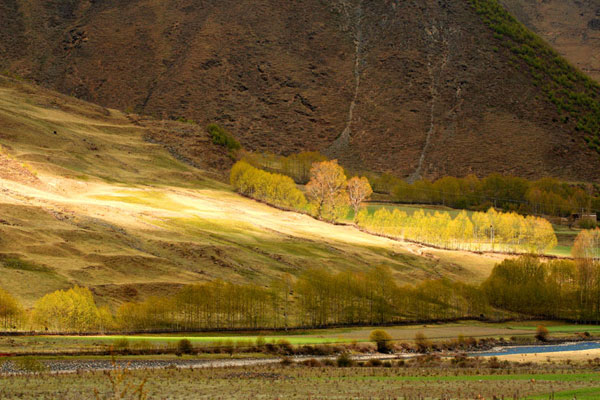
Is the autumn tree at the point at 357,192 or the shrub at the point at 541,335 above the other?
the autumn tree at the point at 357,192

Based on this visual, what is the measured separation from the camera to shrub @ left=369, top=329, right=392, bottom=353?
3214 inches

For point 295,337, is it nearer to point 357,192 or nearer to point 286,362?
point 286,362

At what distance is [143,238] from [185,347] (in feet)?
172

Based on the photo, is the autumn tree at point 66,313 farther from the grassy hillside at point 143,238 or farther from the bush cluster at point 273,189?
the bush cluster at point 273,189

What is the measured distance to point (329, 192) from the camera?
18175cm

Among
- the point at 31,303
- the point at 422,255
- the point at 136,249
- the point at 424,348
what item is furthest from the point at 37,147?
the point at 424,348

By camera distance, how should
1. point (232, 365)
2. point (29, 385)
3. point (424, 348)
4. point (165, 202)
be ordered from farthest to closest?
point (165, 202) < point (424, 348) < point (232, 365) < point (29, 385)

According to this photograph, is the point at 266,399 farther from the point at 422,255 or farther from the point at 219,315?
the point at 422,255

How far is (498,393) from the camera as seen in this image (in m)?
43.0

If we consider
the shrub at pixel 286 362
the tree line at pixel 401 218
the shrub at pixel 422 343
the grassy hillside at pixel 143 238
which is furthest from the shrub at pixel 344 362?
the tree line at pixel 401 218

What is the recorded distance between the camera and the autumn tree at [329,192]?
179 metres

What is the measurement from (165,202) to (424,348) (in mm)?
91406

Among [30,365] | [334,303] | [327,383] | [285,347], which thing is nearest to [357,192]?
[334,303]

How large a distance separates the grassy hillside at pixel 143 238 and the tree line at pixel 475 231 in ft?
31.3
